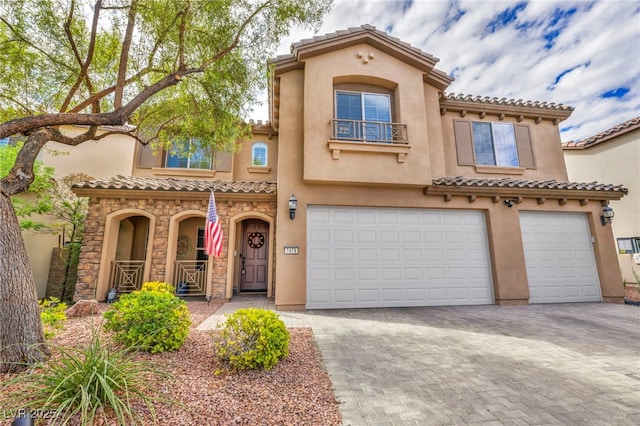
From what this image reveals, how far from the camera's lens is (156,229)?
28.4 feet

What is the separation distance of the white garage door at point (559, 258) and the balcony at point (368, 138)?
487 cm

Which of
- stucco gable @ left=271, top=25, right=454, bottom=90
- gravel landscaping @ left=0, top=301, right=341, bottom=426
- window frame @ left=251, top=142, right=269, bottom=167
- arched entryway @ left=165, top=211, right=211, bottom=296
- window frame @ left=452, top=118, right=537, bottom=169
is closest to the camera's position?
gravel landscaping @ left=0, top=301, right=341, bottom=426

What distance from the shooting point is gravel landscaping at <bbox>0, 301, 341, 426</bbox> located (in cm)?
252

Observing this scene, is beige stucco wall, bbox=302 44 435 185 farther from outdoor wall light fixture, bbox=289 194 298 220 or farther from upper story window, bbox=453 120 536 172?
upper story window, bbox=453 120 536 172

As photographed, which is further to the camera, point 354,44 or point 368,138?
point 354,44

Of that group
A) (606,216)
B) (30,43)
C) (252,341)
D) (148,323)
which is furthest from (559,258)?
(30,43)

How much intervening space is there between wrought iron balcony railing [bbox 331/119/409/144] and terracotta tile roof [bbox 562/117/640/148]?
34.2 ft

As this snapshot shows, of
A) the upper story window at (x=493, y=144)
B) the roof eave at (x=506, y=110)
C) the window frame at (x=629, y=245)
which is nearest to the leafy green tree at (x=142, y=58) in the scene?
the roof eave at (x=506, y=110)

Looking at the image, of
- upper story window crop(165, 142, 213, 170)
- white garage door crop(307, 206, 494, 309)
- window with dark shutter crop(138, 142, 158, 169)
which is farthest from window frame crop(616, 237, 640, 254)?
window with dark shutter crop(138, 142, 158, 169)

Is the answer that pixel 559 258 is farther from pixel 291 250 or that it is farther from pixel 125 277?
pixel 125 277

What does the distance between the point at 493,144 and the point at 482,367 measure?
358 inches

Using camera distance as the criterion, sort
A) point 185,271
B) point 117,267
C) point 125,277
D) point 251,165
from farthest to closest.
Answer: point 251,165 → point 185,271 → point 117,267 → point 125,277

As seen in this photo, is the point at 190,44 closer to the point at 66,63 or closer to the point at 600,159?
the point at 66,63

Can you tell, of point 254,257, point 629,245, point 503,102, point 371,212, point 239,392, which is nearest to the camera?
point 239,392
